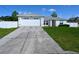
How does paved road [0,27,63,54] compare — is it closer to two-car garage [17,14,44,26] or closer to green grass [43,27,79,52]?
green grass [43,27,79,52]

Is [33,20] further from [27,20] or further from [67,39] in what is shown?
[67,39]

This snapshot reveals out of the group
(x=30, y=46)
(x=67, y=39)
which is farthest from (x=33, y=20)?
(x=30, y=46)

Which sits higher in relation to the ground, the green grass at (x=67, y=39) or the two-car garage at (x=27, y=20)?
the two-car garage at (x=27, y=20)

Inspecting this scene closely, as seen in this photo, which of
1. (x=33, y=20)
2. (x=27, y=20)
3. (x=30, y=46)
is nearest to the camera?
(x=30, y=46)

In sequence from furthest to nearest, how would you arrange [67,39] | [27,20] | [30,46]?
[27,20], [67,39], [30,46]

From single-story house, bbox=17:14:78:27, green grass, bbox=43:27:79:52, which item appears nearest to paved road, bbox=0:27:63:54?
green grass, bbox=43:27:79:52

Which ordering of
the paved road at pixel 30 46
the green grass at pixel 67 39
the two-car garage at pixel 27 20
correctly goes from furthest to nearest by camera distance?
the two-car garage at pixel 27 20
the green grass at pixel 67 39
the paved road at pixel 30 46

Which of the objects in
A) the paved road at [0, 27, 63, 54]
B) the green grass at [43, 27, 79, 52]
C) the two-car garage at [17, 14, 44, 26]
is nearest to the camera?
the paved road at [0, 27, 63, 54]

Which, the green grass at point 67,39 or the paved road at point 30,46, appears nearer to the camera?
the paved road at point 30,46

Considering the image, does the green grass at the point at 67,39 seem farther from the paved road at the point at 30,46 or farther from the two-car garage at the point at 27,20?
the two-car garage at the point at 27,20

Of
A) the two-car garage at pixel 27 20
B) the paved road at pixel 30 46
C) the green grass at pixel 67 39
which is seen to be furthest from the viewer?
the two-car garage at pixel 27 20

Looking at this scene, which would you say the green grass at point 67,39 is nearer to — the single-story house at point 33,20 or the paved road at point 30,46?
the paved road at point 30,46

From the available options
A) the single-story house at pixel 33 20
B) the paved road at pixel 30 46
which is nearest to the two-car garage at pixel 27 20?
the single-story house at pixel 33 20
